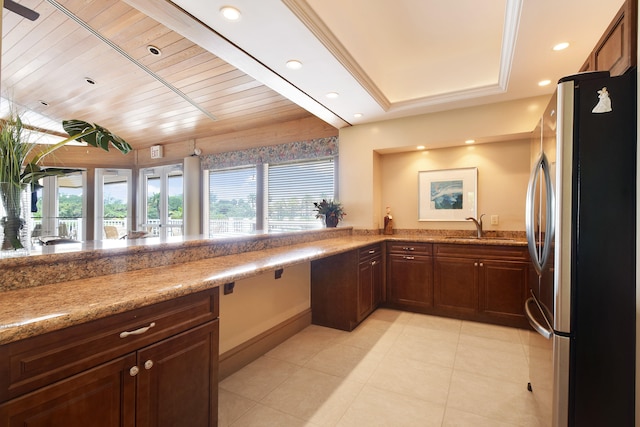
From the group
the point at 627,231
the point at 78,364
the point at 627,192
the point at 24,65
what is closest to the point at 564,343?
the point at 627,231

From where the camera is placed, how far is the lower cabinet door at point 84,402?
2.77 ft

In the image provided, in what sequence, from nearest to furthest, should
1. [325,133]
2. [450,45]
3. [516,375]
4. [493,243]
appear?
[516,375], [450,45], [493,243], [325,133]

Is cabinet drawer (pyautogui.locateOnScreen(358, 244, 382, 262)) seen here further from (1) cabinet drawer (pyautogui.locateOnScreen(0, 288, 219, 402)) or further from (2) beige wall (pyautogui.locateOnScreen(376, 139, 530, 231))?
(1) cabinet drawer (pyautogui.locateOnScreen(0, 288, 219, 402))

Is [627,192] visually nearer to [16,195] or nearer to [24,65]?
[16,195]

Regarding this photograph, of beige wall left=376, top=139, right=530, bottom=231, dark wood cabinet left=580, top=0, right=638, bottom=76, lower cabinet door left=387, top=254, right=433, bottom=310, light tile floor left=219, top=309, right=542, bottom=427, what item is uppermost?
dark wood cabinet left=580, top=0, right=638, bottom=76

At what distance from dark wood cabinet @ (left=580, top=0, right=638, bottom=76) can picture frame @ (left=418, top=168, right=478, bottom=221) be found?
2.17 m

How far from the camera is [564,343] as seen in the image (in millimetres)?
1366

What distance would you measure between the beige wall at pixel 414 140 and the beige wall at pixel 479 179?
1cm

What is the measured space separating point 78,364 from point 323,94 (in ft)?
9.52

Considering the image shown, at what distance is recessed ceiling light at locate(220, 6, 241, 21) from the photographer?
72.7 inches

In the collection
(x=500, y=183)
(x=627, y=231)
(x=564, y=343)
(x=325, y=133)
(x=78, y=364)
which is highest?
(x=325, y=133)

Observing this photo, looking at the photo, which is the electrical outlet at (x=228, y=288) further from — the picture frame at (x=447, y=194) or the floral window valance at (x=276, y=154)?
the picture frame at (x=447, y=194)

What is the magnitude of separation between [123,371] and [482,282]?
130 inches

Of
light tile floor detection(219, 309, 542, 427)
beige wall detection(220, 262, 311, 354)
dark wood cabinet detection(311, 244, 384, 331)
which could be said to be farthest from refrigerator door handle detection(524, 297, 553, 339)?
beige wall detection(220, 262, 311, 354)
